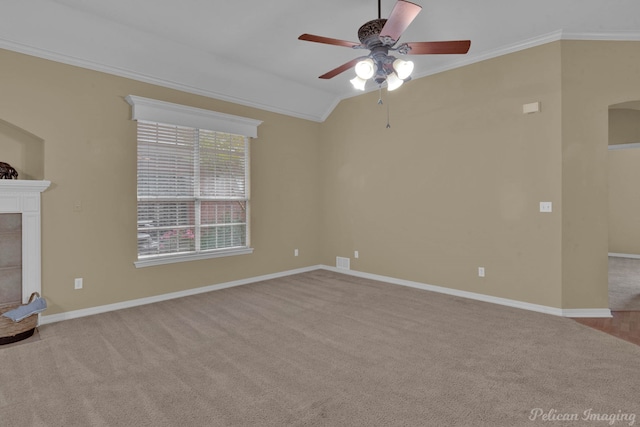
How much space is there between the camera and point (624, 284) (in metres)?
5.34

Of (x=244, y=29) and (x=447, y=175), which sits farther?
(x=447, y=175)

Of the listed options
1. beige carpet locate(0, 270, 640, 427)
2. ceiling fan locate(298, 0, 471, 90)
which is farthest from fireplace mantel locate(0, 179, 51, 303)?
ceiling fan locate(298, 0, 471, 90)

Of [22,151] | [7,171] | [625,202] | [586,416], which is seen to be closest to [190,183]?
[22,151]

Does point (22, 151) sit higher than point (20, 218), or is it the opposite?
point (22, 151)

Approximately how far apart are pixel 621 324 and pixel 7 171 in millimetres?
6519

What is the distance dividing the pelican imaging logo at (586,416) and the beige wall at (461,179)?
205 centimetres

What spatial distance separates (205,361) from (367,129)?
4.35 m

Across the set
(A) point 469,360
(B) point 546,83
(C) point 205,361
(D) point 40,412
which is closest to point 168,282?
(C) point 205,361

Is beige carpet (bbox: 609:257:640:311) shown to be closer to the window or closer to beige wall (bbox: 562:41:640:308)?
beige wall (bbox: 562:41:640:308)

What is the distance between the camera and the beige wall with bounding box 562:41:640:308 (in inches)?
151

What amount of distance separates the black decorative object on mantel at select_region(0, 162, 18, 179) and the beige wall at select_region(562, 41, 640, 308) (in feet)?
19.3

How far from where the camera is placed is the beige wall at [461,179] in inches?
159

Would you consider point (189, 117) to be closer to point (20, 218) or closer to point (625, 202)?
point (20, 218)

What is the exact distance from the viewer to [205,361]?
113 inches
